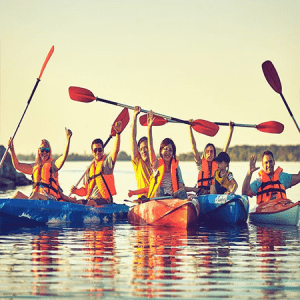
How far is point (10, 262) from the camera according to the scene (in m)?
7.97

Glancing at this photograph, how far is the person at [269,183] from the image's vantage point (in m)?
13.1

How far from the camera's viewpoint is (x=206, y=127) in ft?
50.5

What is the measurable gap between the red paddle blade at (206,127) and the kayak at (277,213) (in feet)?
8.07

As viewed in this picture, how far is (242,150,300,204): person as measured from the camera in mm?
13125

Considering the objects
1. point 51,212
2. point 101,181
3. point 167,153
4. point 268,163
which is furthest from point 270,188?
point 51,212

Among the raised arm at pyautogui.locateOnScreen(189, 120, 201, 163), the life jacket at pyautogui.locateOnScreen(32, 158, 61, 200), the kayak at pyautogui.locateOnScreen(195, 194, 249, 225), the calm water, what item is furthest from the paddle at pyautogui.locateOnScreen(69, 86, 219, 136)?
the calm water

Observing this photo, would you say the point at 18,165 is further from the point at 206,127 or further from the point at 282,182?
the point at 282,182

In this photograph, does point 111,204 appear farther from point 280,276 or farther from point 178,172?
point 280,276

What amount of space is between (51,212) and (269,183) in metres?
3.82

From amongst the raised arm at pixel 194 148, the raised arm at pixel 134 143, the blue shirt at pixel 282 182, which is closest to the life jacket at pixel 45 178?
the raised arm at pixel 134 143

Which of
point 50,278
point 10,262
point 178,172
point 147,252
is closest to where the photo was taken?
point 50,278

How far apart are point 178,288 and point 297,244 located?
3.91m

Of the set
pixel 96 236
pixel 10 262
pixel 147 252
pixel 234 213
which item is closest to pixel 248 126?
pixel 234 213

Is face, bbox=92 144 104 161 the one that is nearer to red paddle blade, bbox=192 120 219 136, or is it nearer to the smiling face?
the smiling face
